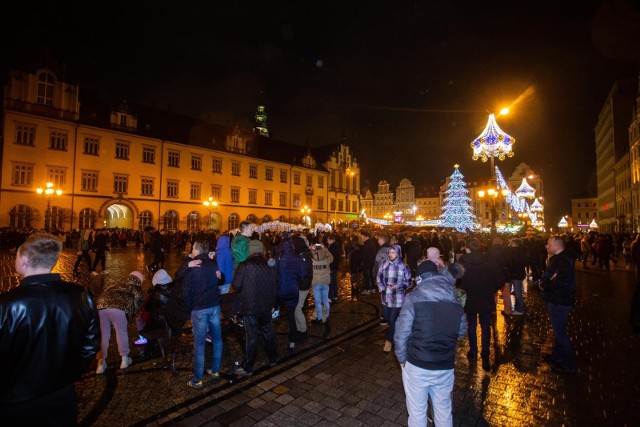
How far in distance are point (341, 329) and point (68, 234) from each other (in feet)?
90.5

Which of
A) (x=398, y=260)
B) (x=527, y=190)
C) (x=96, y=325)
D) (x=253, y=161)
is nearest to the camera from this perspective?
(x=96, y=325)

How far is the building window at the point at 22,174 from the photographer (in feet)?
85.6

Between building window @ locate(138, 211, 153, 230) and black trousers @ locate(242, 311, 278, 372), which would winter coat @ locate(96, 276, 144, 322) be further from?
building window @ locate(138, 211, 153, 230)

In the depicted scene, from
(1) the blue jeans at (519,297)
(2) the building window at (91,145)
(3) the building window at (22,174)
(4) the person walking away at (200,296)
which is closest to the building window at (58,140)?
(2) the building window at (91,145)

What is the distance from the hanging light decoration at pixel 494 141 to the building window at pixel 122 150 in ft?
104

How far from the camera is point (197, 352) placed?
462 centimetres

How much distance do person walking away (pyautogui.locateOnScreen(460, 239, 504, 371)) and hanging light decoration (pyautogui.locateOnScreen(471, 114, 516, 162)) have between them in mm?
13947

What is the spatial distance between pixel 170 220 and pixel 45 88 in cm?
1566

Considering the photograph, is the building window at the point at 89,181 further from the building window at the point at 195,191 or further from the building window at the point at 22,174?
the building window at the point at 195,191

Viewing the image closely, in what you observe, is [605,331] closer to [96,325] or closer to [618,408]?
[618,408]

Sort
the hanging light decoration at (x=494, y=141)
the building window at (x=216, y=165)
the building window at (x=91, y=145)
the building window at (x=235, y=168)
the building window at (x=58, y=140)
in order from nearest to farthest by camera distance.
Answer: the hanging light decoration at (x=494, y=141)
the building window at (x=58, y=140)
the building window at (x=91, y=145)
the building window at (x=216, y=165)
the building window at (x=235, y=168)

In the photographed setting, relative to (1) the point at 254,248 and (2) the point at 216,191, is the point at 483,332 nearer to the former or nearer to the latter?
(1) the point at 254,248

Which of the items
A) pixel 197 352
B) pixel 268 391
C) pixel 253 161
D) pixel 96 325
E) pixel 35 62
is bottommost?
pixel 268 391

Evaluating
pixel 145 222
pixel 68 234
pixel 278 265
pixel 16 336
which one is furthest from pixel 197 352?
pixel 145 222
